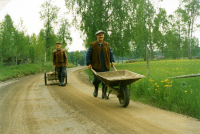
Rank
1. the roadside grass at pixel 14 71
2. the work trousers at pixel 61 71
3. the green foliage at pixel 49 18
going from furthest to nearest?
the green foliage at pixel 49 18 < the roadside grass at pixel 14 71 < the work trousers at pixel 61 71

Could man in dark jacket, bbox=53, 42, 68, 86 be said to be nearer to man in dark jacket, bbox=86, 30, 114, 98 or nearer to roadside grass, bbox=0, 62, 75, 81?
man in dark jacket, bbox=86, 30, 114, 98

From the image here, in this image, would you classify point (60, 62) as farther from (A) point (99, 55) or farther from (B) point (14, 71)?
(B) point (14, 71)

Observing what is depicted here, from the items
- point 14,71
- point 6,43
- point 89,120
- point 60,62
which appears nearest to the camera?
point 89,120

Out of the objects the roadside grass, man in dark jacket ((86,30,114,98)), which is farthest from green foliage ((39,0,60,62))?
man in dark jacket ((86,30,114,98))

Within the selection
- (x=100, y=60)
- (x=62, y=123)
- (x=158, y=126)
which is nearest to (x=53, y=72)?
(x=100, y=60)

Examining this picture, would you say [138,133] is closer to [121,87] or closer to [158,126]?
[158,126]

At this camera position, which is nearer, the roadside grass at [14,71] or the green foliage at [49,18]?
the roadside grass at [14,71]

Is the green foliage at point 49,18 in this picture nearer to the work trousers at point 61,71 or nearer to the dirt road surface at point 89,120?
the work trousers at point 61,71

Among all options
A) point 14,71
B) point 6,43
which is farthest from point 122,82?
point 14,71

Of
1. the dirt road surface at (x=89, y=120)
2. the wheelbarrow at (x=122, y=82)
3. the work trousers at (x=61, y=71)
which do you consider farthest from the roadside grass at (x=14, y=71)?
the wheelbarrow at (x=122, y=82)

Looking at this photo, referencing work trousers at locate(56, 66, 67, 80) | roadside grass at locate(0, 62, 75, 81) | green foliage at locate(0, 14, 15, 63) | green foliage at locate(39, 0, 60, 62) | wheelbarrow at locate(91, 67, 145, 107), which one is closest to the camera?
wheelbarrow at locate(91, 67, 145, 107)

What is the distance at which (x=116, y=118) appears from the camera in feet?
12.4

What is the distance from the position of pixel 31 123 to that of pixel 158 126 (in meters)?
2.47

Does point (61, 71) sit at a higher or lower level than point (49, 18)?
lower
